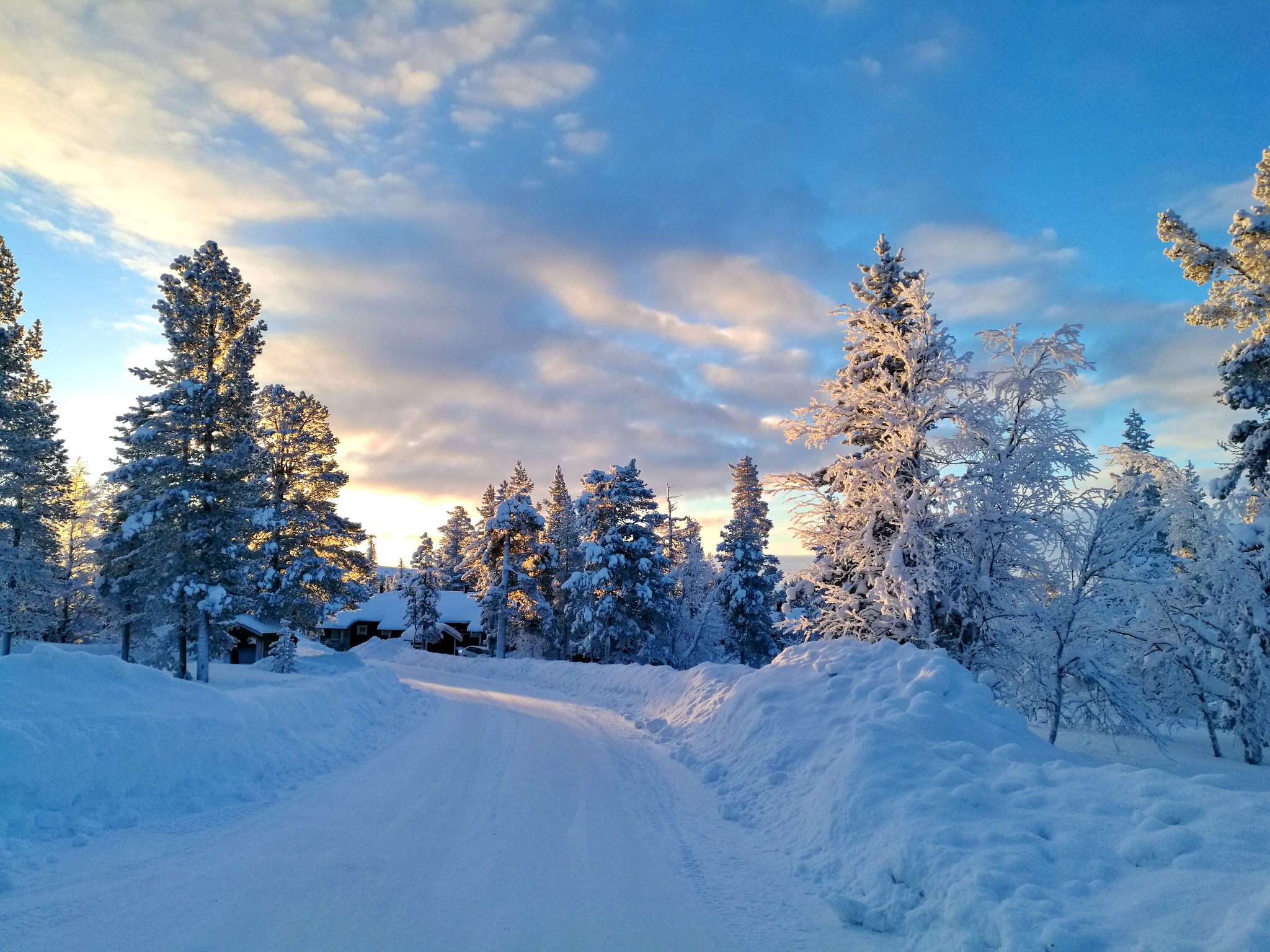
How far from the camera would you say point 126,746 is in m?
7.95

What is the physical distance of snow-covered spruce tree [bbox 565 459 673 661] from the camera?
4056 cm

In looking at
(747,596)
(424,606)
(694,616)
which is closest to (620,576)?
(747,596)

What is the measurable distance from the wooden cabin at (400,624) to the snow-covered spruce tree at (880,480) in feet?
156

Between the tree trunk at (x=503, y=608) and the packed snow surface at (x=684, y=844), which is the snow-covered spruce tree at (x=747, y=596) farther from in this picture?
the packed snow surface at (x=684, y=844)

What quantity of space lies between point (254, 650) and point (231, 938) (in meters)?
55.9

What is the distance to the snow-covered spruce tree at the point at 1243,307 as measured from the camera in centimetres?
1575

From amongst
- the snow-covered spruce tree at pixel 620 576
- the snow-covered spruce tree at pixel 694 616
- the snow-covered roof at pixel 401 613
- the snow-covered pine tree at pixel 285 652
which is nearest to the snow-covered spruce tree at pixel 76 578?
the snow-covered pine tree at pixel 285 652

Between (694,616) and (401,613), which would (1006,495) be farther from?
(401,613)

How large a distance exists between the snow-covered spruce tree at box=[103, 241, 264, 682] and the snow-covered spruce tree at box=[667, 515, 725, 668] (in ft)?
86.1

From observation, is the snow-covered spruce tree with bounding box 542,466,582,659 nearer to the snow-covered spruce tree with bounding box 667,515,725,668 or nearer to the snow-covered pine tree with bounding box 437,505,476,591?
the snow-covered spruce tree with bounding box 667,515,725,668

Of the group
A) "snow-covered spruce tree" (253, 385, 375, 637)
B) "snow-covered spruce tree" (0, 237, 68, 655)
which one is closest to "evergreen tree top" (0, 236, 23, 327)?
"snow-covered spruce tree" (0, 237, 68, 655)

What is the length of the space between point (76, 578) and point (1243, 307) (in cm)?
5914

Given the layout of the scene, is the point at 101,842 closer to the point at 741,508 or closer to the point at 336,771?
the point at 336,771

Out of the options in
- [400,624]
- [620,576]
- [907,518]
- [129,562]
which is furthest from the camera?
[400,624]
